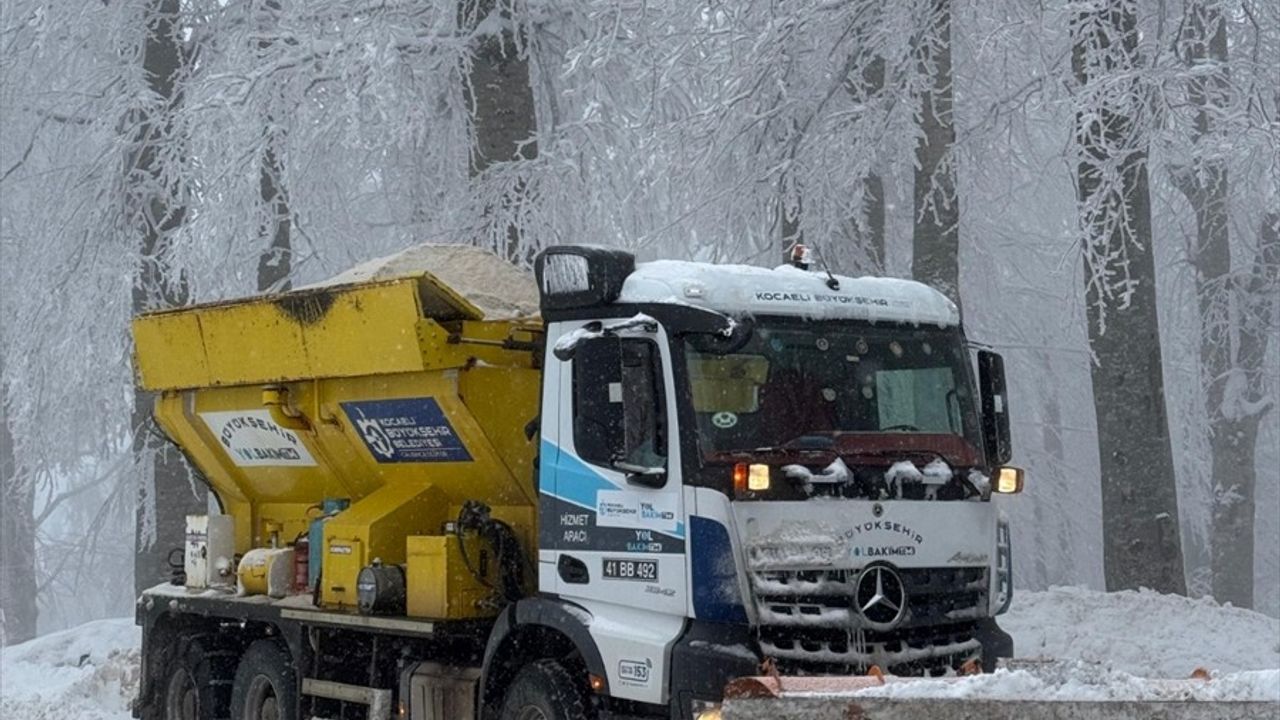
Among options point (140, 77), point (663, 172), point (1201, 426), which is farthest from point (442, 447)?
point (1201, 426)

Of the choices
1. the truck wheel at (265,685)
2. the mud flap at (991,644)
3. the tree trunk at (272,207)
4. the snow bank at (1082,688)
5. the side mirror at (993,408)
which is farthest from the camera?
the tree trunk at (272,207)

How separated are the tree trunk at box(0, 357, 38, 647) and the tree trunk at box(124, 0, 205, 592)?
42.7 feet

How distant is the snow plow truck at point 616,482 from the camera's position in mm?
7961

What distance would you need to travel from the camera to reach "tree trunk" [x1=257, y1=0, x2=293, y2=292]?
16.8 metres

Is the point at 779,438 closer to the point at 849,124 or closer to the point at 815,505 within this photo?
the point at 815,505

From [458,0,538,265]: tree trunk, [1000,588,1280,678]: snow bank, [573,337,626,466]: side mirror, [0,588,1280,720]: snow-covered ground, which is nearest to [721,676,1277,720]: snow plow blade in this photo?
[0,588,1280,720]: snow-covered ground

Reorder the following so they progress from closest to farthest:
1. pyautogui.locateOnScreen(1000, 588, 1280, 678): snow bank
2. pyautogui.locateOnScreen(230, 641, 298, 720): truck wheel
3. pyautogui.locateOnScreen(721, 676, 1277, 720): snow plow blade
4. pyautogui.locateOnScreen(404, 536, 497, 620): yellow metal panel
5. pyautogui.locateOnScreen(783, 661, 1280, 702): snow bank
Result: 1. pyautogui.locateOnScreen(721, 676, 1277, 720): snow plow blade
2. pyautogui.locateOnScreen(783, 661, 1280, 702): snow bank
3. pyautogui.locateOnScreen(404, 536, 497, 620): yellow metal panel
4. pyautogui.locateOnScreen(230, 641, 298, 720): truck wheel
5. pyautogui.locateOnScreen(1000, 588, 1280, 678): snow bank

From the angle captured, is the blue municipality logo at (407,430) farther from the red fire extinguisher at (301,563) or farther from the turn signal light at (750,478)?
the turn signal light at (750,478)

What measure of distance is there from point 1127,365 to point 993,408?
203 inches

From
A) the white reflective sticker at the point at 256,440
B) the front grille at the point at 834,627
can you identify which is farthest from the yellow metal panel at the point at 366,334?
the front grille at the point at 834,627

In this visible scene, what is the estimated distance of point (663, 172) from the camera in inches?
578

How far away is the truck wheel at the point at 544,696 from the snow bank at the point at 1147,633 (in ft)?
14.0

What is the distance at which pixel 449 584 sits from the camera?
950 cm

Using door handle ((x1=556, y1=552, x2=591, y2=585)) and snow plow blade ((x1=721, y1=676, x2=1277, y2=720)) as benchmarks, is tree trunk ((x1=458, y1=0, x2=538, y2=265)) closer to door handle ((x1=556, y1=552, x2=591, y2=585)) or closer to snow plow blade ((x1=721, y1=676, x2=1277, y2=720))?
door handle ((x1=556, y1=552, x2=591, y2=585))
